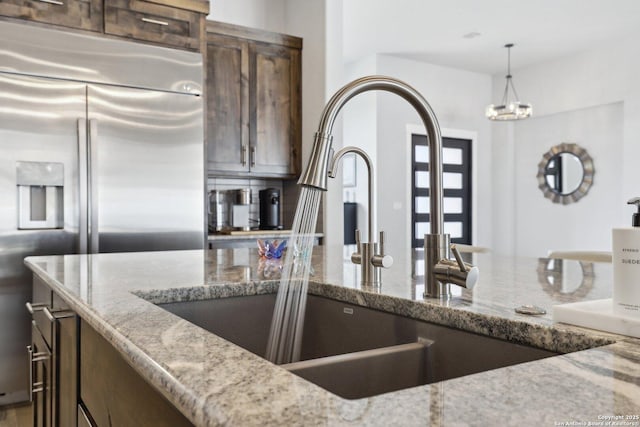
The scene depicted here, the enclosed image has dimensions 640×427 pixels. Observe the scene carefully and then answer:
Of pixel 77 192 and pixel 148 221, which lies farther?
pixel 148 221

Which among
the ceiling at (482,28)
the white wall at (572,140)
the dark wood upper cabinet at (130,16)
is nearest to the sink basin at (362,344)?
the dark wood upper cabinet at (130,16)

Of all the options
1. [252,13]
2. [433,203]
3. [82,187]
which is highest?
[252,13]

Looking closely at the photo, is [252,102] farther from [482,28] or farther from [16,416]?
[482,28]

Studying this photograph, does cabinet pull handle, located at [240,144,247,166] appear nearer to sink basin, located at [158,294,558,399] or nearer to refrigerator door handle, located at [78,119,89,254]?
refrigerator door handle, located at [78,119,89,254]

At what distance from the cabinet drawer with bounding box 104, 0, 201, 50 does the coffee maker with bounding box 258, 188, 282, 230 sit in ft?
4.13

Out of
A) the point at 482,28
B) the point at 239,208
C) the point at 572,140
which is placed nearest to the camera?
the point at 239,208

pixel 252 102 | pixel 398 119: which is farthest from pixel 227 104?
pixel 398 119

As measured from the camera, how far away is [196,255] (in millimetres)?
2051

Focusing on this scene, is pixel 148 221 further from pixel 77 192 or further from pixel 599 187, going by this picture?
pixel 599 187

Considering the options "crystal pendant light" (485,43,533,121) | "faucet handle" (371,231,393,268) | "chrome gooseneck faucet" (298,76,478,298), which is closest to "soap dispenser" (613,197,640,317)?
"chrome gooseneck faucet" (298,76,478,298)

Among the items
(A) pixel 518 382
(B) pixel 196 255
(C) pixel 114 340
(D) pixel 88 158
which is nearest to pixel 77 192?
(D) pixel 88 158

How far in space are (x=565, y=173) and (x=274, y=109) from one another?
450 centimetres

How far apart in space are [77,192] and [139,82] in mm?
756

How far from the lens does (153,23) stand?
338 cm
